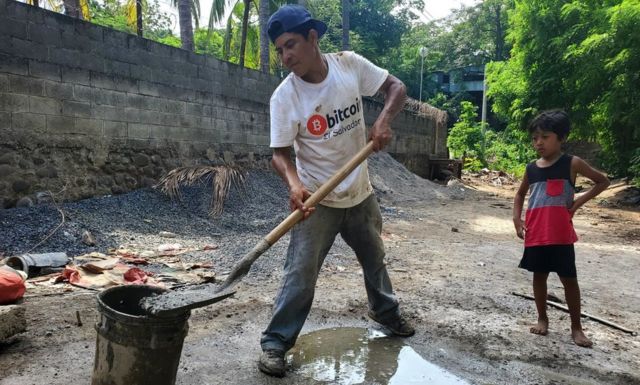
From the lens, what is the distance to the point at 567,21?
43.3 ft

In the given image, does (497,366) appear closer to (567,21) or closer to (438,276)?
(438,276)

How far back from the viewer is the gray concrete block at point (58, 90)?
5.85 metres

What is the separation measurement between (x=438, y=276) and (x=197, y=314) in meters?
2.41

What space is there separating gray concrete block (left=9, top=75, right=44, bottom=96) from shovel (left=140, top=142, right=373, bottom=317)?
471 cm

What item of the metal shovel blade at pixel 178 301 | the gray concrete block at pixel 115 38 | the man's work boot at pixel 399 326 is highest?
the gray concrete block at pixel 115 38

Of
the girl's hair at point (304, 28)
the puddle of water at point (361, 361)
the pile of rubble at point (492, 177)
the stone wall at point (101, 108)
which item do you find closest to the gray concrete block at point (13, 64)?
the stone wall at point (101, 108)

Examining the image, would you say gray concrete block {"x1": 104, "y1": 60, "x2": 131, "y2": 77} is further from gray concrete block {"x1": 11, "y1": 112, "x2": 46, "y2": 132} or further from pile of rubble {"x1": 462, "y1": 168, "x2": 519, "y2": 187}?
pile of rubble {"x1": 462, "y1": 168, "x2": 519, "y2": 187}

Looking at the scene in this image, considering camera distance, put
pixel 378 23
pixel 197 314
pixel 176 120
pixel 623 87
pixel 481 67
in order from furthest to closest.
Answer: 1. pixel 481 67
2. pixel 378 23
3. pixel 623 87
4. pixel 176 120
5. pixel 197 314

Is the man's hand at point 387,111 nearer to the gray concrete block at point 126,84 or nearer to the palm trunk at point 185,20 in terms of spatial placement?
the gray concrete block at point 126,84

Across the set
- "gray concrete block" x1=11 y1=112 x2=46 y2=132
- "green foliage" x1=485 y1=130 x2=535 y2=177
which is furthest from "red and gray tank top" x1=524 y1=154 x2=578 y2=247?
"green foliage" x1=485 y1=130 x2=535 y2=177

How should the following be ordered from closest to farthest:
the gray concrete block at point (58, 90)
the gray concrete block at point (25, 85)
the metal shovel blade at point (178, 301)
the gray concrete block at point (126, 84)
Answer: the metal shovel blade at point (178, 301)
the gray concrete block at point (25, 85)
the gray concrete block at point (58, 90)
the gray concrete block at point (126, 84)

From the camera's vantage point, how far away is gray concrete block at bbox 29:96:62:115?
570cm

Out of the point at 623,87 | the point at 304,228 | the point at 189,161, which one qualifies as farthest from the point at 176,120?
the point at 623,87

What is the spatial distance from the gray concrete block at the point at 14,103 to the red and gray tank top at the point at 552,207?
567 cm
